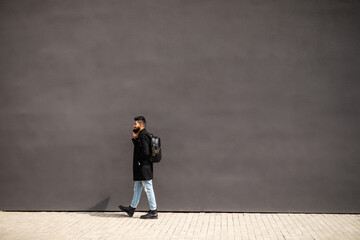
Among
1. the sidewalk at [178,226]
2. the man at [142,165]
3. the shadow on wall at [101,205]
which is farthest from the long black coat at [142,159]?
the shadow on wall at [101,205]

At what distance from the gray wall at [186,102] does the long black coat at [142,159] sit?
68cm

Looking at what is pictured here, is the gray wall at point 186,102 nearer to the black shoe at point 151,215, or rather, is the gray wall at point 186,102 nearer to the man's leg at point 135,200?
the man's leg at point 135,200

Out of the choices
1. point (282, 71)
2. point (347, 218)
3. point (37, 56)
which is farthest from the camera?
point (37, 56)

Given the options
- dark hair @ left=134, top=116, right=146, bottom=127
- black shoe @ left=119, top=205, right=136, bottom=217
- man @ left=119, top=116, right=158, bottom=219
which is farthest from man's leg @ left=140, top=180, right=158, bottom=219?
dark hair @ left=134, top=116, right=146, bottom=127

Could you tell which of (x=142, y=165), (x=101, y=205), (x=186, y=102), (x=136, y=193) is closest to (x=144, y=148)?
(x=142, y=165)

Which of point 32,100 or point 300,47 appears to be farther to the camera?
point 32,100

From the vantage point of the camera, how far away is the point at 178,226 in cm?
738

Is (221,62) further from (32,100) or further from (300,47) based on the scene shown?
Result: (32,100)

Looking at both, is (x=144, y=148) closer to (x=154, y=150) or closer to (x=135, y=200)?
(x=154, y=150)

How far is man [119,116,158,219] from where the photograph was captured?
7898mm

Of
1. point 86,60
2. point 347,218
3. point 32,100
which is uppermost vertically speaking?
point 86,60

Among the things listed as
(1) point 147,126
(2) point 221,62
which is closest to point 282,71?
(2) point 221,62

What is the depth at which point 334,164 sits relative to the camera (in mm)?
8297

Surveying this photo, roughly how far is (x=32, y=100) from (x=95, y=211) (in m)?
2.52
